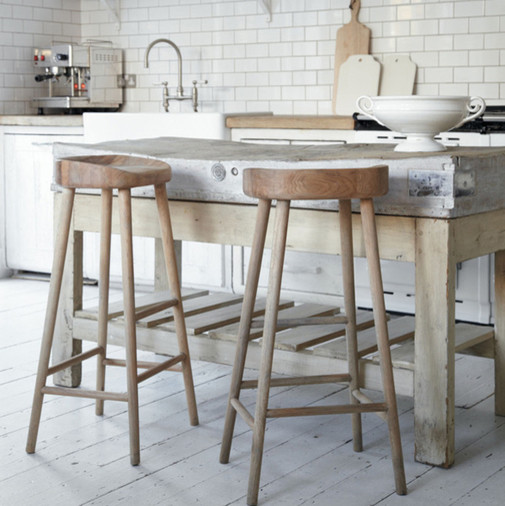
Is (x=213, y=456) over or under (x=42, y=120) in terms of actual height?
under

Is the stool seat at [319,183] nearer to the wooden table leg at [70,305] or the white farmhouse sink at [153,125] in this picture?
the wooden table leg at [70,305]

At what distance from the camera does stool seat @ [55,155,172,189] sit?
2762 millimetres

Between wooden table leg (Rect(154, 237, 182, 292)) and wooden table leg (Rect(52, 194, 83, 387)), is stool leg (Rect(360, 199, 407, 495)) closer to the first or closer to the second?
wooden table leg (Rect(52, 194, 83, 387))

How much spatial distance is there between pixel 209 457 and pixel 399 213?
3.14 feet

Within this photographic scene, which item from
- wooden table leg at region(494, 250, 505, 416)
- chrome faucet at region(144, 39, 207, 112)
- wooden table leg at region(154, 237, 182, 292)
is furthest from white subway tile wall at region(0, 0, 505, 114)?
wooden table leg at region(494, 250, 505, 416)

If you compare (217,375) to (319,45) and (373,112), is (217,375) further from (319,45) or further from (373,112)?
(319,45)

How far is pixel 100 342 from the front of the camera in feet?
10.3

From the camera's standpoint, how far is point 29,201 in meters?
5.79

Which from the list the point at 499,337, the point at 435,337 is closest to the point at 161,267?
the point at 499,337

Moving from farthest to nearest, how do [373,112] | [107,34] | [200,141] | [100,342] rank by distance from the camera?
[107,34] → [200,141] → [100,342] → [373,112]

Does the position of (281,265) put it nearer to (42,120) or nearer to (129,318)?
(129,318)

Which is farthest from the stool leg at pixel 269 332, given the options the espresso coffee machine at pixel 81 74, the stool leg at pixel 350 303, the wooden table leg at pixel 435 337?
the espresso coffee machine at pixel 81 74

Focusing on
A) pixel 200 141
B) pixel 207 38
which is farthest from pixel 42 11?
pixel 200 141

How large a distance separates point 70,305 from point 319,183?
1.42m
